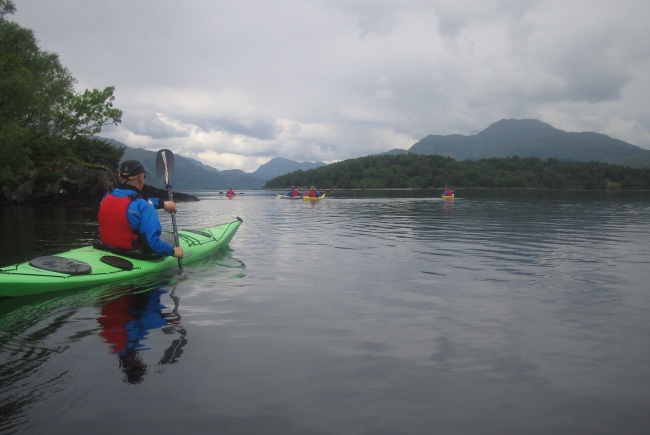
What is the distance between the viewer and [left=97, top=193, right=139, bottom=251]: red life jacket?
907 centimetres

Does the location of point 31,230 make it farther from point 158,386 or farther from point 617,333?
point 617,333

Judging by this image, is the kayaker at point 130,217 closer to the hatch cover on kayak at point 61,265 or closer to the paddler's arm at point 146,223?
the paddler's arm at point 146,223

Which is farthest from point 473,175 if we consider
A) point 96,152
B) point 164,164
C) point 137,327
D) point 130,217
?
point 137,327

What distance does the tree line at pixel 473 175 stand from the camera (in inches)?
5207

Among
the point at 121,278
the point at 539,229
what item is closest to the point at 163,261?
the point at 121,278

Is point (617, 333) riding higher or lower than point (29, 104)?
lower

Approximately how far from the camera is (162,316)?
7.11m

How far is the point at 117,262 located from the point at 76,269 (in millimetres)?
879

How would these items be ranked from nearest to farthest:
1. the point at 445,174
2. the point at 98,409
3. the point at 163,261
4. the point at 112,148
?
the point at 98,409 → the point at 163,261 → the point at 112,148 → the point at 445,174

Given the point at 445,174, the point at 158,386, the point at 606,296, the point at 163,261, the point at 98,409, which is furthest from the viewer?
the point at 445,174

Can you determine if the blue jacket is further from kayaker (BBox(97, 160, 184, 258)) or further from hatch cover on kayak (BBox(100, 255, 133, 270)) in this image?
hatch cover on kayak (BBox(100, 255, 133, 270))

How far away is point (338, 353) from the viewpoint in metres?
5.63

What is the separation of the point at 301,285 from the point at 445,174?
14284cm

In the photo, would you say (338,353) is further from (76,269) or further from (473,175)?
(473,175)
